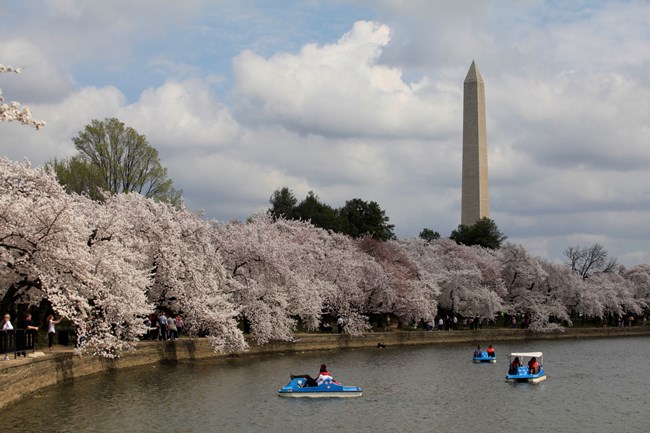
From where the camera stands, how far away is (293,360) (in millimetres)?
50375

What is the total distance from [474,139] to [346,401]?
218 feet

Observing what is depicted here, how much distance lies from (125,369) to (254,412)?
11.4 meters

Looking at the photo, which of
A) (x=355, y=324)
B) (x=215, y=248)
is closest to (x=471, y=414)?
(x=215, y=248)

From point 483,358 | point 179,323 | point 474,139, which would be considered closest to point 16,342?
point 179,323

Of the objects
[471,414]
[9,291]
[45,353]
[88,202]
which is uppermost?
[88,202]

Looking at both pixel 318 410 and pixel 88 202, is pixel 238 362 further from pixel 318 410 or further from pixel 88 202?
pixel 318 410

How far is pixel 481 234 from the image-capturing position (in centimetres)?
10438

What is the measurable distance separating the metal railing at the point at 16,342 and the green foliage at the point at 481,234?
75200 millimetres

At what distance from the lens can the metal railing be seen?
3095 centimetres

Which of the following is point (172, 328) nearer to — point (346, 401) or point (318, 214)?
point (346, 401)

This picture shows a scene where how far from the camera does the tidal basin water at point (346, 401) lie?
95.6ft

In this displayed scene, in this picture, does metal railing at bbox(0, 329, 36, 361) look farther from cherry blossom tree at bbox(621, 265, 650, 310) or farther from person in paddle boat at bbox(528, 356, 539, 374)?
cherry blossom tree at bbox(621, 265, 650, 310)

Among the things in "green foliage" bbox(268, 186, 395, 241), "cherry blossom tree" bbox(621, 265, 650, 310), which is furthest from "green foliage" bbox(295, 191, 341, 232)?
"cherry blossom tree" bbox(621, 265, 650, 310)

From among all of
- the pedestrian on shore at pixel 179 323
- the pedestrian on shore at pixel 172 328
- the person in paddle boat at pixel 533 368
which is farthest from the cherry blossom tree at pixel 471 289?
the pedestrian on shore at pixel 172 328
